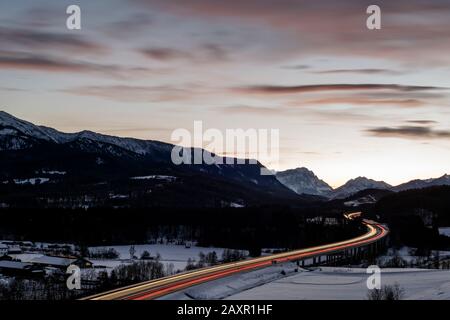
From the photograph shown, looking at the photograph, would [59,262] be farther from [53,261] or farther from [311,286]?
[311,286]

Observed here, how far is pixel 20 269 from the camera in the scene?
157750 millimetres

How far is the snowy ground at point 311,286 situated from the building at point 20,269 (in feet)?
264

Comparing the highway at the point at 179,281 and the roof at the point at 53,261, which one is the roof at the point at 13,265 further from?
the highway at the point at 179,281

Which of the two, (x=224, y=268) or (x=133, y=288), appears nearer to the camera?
(x=133, y=288)

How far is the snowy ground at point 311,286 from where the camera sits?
219 feet

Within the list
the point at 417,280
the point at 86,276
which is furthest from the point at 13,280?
the point at 417,280

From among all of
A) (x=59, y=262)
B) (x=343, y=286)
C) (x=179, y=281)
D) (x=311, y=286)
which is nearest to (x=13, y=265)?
(x=59, y=262)

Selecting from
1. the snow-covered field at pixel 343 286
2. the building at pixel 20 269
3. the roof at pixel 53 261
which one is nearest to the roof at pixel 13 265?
the building at pixel 20 269

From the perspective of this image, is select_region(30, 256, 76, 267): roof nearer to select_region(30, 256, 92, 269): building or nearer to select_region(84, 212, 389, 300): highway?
select_region(30, 256, 92, 269): building

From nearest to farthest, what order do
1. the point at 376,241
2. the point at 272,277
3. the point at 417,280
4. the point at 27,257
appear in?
the point at 417,280 → the point at 272,277 → the point at 376,241 → the point at 27,257

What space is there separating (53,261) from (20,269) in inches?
749
